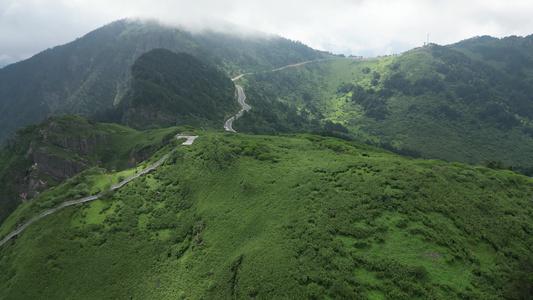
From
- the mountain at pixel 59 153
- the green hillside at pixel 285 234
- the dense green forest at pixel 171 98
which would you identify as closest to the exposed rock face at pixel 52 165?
the mountain at pixel 59 153

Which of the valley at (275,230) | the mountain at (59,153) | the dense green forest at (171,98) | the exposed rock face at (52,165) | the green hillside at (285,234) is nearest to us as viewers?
the green hillside at (285,234)

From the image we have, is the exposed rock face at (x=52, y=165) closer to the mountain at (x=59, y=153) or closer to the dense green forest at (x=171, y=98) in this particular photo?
the mountain at (x=59, y=153)

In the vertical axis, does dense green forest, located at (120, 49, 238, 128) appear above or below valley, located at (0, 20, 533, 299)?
above

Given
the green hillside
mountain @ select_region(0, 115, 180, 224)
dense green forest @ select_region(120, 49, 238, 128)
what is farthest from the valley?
dense green forest @ select_region(120, 49, 238, 128)

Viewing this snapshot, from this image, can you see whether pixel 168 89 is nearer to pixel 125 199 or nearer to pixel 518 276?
pixel 125 199

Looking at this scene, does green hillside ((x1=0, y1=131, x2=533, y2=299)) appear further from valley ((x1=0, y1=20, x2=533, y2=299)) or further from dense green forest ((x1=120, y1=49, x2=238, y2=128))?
dense green forest ((x1=120, y1=49, x2=238, y2=128))
